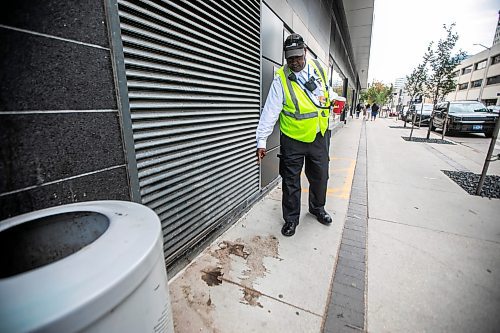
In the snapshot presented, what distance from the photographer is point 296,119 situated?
2.40 m

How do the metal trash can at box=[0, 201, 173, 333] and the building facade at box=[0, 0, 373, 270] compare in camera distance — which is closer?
the metal trash can at box=[0, 201, 173, 333]

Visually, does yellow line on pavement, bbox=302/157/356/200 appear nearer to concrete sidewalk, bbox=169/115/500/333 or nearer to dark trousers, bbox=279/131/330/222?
concrete sidewalk, bbox=169/115/500/333

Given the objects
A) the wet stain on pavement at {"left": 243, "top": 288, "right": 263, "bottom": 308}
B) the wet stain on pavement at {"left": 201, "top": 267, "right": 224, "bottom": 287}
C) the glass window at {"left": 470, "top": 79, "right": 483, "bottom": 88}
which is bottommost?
the wet stain on pavement at {"left": 243, "top": 288, "right": 263, "bottom": 308}

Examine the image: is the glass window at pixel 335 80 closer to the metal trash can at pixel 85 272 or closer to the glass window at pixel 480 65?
the metal trash can at pixel 85 272

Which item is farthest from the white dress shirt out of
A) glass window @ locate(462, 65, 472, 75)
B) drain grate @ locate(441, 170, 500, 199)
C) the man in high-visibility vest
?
glass window @ locate(462, 65, 472, 75)

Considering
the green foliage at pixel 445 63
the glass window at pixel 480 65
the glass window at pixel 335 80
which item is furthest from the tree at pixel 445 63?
the glass window at pixel 480 65

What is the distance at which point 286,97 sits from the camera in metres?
2.39

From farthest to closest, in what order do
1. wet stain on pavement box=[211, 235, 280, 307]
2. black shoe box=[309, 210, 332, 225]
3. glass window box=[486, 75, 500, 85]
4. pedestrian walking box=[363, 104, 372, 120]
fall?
1. glass window box=[486, 75, 500, 85]
2. pedestrian walking box=[363, 104, 372, 120]
3. black shoe box=[309, 210, 332, 225]
4. wet stain on pavement box=[211, 235, 280, 307]

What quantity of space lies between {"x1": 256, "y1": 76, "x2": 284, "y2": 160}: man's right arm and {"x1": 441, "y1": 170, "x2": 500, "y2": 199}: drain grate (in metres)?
3.82

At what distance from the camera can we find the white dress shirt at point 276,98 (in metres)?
2.41

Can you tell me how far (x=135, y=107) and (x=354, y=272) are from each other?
2.20 m

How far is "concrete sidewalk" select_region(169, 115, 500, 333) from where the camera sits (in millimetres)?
1614

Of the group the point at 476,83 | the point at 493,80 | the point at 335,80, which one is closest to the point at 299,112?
the point at 335,80

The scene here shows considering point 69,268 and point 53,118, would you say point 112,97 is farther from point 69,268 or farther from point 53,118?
point 69,268
